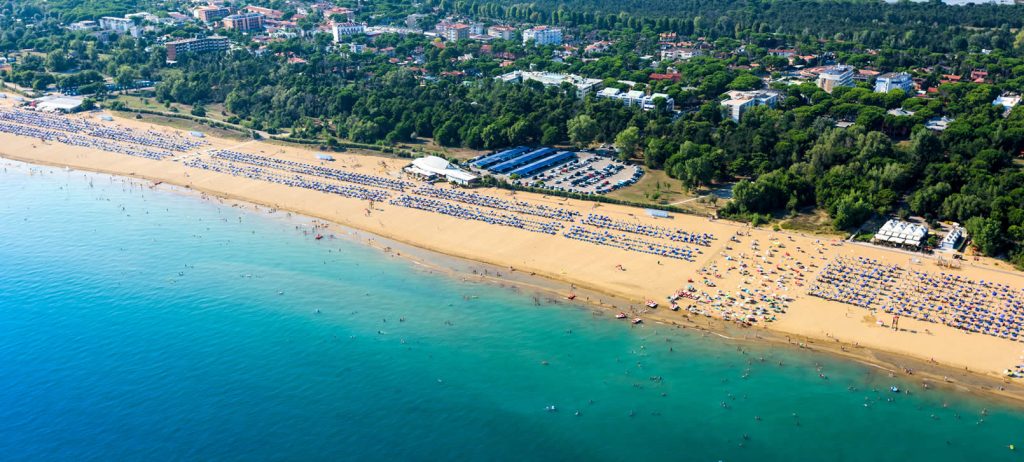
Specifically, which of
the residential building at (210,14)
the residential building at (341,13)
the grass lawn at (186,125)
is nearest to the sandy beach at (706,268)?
the grass lawn at (186,125)

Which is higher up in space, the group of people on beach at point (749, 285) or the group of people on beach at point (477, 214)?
the group of people on beach at point (477, 214)

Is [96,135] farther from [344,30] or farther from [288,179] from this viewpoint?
[344,30]

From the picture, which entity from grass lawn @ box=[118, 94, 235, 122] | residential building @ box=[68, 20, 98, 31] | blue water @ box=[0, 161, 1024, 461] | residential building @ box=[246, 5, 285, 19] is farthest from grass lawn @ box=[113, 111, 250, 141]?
residential building @ box=[246, 5, 285, 19]

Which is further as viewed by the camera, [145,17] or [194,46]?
[145,17]

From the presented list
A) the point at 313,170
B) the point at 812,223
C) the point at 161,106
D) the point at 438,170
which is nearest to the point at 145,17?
the point at 161,106

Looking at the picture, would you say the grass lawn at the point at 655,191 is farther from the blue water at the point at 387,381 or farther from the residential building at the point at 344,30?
the residential building at the point at 344,30
